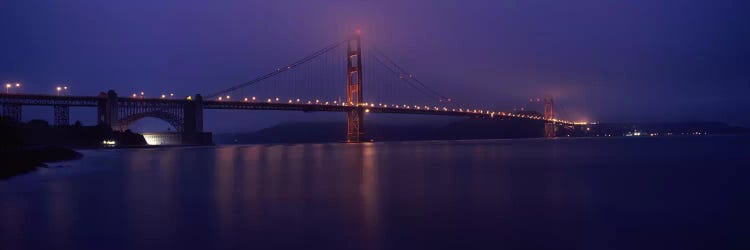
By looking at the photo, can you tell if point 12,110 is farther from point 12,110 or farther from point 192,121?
point 192,121

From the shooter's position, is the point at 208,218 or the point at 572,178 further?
the point at 572,178

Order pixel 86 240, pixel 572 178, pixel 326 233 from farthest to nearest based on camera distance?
pixel 572 178
pixel 326 233
pixel 86 240

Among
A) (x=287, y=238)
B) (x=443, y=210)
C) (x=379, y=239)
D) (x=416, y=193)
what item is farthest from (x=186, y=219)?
(x=416, y=193)

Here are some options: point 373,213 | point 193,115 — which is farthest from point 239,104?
point 373,213

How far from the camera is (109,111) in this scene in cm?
4397

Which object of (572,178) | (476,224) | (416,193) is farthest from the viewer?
(572,178)

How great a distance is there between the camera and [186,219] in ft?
27.9

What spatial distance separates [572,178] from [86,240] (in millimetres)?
12985

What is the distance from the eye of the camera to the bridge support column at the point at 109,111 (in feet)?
144

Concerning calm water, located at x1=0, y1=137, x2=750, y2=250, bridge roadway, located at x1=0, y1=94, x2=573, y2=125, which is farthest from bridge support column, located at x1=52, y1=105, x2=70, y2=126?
calm water, located at x1=0, y1=137, x2=750, y2=250

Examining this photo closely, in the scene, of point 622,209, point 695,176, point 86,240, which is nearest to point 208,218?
point 86,240

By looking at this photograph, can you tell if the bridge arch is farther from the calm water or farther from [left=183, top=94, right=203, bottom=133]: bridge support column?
the calm water

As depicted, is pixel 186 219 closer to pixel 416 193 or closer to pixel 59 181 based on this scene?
pixel 416 193

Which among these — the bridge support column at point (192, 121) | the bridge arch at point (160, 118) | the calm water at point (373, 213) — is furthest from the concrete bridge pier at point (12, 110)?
the calm water at point (373, 213)
